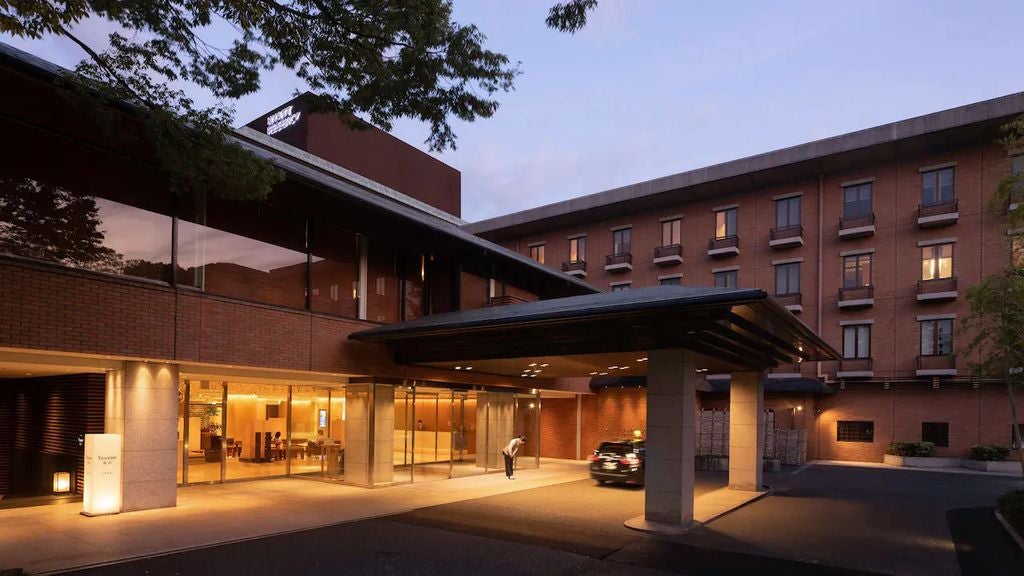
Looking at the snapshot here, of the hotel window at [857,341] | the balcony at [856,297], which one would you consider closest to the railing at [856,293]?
the balcony at [856,297]

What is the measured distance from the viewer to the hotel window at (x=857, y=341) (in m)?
36.2

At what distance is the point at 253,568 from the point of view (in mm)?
10922

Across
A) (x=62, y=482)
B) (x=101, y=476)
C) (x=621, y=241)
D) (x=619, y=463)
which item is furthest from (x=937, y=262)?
(x=62, y=482)

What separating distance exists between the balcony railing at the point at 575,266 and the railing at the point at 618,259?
1.71 m

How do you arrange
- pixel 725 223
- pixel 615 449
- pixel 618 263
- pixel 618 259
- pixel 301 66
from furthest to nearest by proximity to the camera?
pixel 618 259 < pixel 618 263 < pixel 725 223 < pixel 615 449 < pixel 301 66

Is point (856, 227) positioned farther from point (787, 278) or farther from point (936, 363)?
point (936, 363)

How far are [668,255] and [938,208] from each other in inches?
581

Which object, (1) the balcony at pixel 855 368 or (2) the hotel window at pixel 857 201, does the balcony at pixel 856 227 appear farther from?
(1) the balcony at pixel 855 368

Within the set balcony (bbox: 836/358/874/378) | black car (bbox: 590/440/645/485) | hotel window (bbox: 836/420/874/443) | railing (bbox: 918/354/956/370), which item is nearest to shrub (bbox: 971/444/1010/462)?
railing (bbox: 918/354/956/370)

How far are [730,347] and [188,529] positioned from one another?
13.3 m

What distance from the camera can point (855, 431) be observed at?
36.0 metres

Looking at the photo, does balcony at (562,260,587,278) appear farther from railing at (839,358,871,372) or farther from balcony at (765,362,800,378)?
railing at (839,358,871,372)

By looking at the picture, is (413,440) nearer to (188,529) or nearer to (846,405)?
(188,529)

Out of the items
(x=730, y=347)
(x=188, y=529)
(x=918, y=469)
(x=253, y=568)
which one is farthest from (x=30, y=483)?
(x=918, y=469)
